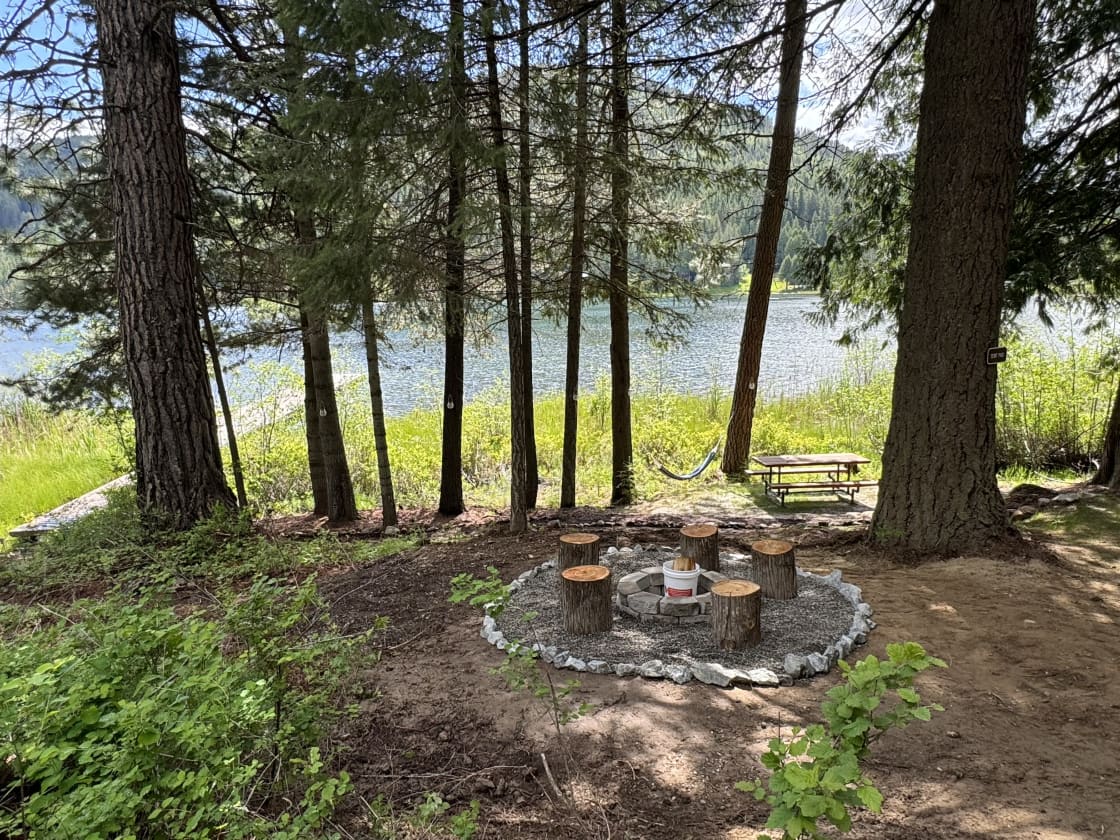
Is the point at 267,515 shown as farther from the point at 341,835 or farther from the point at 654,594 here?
the point at 341,835

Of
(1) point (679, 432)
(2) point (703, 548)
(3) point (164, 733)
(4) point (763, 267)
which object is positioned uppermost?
(4) point (763, 267)

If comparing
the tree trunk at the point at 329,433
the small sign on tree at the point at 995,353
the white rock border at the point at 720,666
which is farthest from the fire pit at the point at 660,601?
the tree trunk at the point at 329,433

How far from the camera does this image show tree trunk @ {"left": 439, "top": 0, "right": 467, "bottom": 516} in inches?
154

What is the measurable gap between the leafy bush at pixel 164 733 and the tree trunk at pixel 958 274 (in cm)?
378

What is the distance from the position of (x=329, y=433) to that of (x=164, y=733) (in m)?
5.04

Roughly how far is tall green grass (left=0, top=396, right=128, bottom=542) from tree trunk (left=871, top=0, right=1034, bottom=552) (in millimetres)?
8091

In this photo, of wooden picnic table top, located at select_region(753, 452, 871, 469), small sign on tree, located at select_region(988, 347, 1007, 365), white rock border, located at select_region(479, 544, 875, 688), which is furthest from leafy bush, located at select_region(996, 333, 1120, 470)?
white rock border, located at select_region(479, 544, 875, 688)

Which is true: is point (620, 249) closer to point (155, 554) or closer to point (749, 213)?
point (749, 213)

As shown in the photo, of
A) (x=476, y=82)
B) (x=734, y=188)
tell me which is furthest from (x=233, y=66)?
(x=734, y=188)

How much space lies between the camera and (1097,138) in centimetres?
522

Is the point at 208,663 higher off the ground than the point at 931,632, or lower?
higher

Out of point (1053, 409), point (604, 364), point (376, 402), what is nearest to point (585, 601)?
point (376, 402)

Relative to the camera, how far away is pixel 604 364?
17422 mm

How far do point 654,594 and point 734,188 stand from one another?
4376 mm
